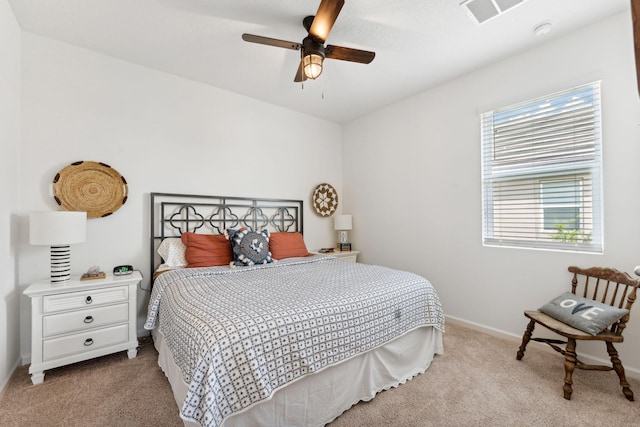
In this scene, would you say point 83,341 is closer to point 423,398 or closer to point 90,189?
point 90,189

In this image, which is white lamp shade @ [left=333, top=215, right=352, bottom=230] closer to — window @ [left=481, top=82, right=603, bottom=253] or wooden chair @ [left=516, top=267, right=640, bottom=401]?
window @ [left=481, top=82, right=603, bottom=253]

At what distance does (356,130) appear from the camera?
171 inches

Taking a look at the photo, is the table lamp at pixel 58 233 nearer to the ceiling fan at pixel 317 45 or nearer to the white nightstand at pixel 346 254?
the ceiling fan at pixel 317 45

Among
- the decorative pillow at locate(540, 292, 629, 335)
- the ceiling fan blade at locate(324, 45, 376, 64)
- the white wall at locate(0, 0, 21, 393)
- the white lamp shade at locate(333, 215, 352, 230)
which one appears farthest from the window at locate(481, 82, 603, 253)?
the white wall at locate(0, 0, 21, 393)

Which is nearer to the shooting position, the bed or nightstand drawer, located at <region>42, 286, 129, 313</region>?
the bed

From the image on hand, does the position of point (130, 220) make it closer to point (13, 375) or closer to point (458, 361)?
point (13, 375)

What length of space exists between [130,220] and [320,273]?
1920mm

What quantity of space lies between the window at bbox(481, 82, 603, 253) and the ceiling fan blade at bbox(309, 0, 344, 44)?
1.93m

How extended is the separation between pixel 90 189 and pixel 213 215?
1.13 meters

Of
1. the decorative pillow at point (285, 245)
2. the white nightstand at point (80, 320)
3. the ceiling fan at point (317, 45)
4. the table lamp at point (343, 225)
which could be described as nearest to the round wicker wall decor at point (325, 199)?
the table lamp at point (343, 225)

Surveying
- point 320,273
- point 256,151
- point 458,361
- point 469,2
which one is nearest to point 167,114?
point 256,151

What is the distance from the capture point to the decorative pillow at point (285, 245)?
3262mm

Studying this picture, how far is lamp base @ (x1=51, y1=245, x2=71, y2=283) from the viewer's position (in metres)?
2.22

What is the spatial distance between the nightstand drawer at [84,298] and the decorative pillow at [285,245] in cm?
142
